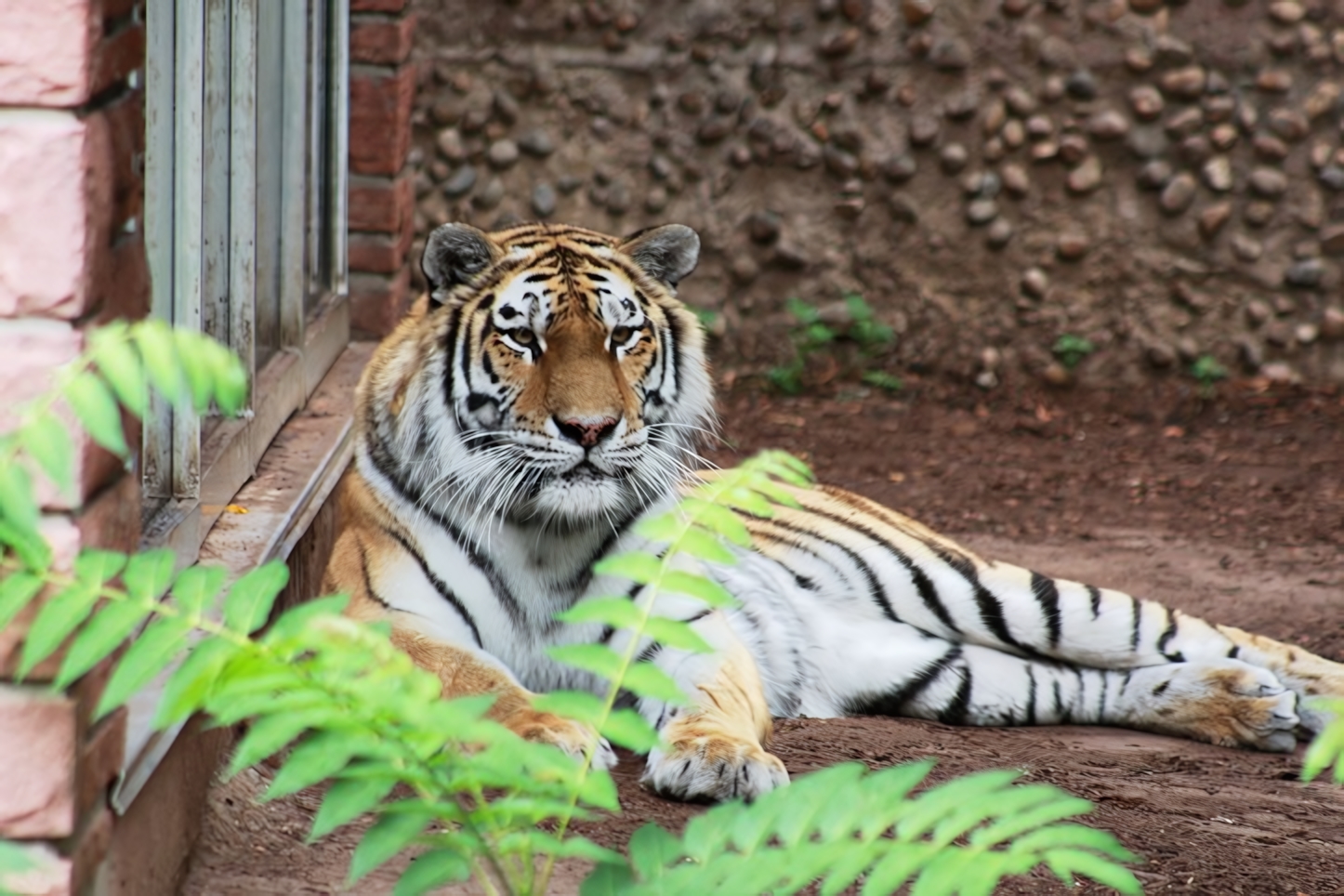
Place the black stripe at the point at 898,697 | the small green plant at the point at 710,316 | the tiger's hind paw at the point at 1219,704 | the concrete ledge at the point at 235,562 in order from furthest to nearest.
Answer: the small green plant at the point at 710,316 < the black stripe at the point at 898,697 < the tiger's hind paw at the point at 1219,704 < the concrete ledge at the point at 235,562

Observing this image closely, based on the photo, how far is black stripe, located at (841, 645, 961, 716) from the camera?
4.00 m

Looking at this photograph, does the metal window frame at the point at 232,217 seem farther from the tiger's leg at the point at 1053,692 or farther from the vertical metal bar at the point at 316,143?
the tiger's leg at the point at 1053,692

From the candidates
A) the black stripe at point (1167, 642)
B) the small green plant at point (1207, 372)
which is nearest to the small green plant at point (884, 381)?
the small green plant at point (1207, 372)

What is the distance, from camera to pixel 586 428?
10.7 feet

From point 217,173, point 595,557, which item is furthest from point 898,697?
point 217,173

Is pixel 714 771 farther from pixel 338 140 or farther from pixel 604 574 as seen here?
pixel 338 140

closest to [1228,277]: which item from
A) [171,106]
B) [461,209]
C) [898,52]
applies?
[898,52]

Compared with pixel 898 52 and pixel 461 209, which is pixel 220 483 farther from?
pixel 898 52

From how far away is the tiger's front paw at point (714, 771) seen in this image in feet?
9.51

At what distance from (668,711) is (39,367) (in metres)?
1.67

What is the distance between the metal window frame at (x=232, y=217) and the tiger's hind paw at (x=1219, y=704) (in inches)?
85.7

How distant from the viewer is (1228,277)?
7.34m

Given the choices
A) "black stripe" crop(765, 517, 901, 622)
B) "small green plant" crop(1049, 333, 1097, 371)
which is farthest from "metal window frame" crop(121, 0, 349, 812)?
"small green plant" crop(1049, 333, 1097, 371)

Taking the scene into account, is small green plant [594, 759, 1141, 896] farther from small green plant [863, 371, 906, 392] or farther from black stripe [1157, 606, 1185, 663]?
small green plant [863, 371, 906, 392]
